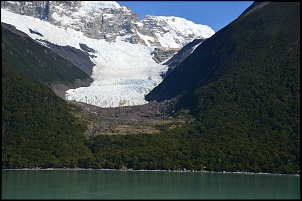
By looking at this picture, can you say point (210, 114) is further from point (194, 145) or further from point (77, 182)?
point (77, 182)

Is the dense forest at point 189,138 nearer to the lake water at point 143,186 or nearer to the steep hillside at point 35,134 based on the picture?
the steep hillside at point 35,134

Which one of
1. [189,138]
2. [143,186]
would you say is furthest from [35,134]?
[143,186]

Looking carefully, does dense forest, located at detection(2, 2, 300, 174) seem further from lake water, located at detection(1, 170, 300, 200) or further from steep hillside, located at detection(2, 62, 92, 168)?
lake water, located at detection(1, 170, 300, 200)

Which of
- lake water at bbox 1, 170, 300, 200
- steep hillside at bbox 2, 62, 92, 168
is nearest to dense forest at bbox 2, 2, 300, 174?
steep hillside at bbox 2, 62, 92, 168

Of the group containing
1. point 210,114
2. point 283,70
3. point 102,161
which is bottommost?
point 102,161

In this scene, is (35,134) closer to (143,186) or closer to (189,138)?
(189,138)

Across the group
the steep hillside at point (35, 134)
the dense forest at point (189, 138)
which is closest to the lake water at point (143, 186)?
the dense forest at point (189, 138)

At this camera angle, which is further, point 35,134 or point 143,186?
point 35,134

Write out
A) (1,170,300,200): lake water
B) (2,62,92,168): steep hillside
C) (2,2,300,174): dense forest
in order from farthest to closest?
(2,62,92,168): steep hillside, (2,2,300,174): dense forest, (1,170,300,200): lake water

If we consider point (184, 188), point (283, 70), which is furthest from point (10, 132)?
point (283, 70)
